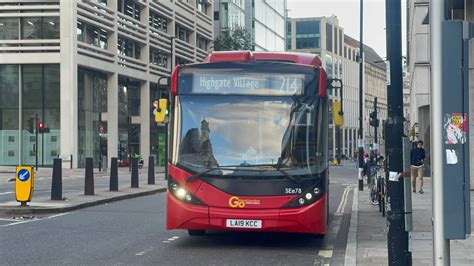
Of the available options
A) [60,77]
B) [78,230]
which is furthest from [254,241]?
[60,77]

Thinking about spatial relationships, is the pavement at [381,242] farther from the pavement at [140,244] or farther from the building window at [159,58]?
the building window at [159,58]

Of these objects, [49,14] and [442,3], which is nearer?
[442,3]

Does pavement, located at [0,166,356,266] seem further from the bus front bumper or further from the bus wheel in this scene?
the bus front bumper

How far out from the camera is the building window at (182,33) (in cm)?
6375

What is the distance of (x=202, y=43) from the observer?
71.1m

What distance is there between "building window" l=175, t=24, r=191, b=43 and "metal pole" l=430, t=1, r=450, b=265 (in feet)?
192

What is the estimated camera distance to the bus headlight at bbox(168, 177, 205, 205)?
34.9 ft

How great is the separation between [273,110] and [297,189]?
4.25ft

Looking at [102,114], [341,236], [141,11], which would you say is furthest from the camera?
Answer: [141,11]

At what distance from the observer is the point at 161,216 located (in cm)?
1590

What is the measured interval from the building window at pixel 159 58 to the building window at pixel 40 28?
14.5 metres

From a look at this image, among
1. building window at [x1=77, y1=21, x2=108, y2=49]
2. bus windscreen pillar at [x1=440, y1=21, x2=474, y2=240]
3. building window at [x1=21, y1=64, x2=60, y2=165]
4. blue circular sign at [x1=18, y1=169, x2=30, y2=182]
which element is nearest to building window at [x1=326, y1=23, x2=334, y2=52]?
building window at [x1=77, y1=21, x2=108, y2=49]

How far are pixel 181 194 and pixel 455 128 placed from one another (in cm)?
577

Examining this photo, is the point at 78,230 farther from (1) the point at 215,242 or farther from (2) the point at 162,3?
(2) the point at 162,3
